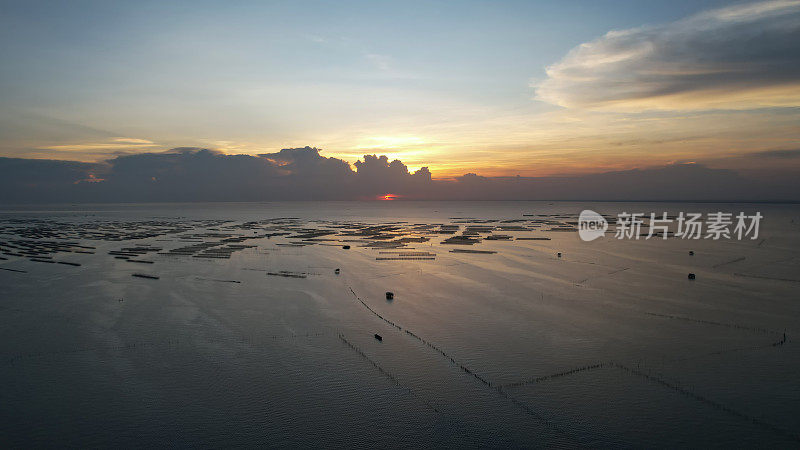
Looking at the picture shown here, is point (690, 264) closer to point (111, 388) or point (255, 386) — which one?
point (255, 386)

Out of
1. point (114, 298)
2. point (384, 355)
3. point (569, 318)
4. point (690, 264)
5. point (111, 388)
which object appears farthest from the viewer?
point (690, 264)

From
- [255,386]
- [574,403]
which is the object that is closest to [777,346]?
[574,403]

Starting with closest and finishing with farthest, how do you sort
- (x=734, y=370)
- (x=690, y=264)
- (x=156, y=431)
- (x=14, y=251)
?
(x=156, y=431)
(x=734, y=370)
(x=690, y=264)
(x=14, y=251)

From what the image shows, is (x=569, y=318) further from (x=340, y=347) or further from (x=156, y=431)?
(x=156, y=431)

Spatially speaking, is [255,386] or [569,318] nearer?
[255,386]

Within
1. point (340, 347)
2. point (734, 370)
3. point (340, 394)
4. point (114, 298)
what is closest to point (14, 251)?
point (114, 298)

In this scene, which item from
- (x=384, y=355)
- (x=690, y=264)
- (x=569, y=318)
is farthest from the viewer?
(x=690, y=264)
